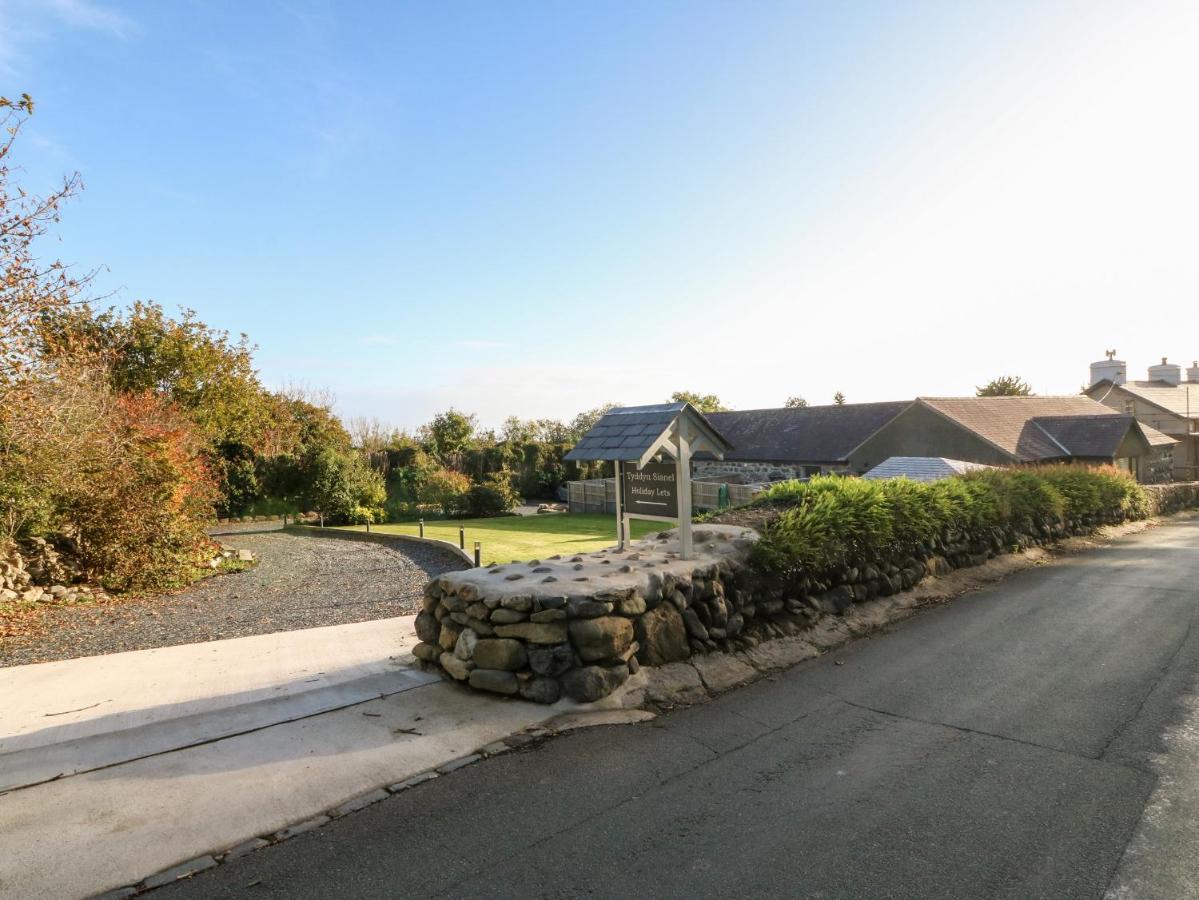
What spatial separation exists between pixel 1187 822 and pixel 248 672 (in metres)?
7.95

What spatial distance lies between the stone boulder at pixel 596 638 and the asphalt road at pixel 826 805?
719mm

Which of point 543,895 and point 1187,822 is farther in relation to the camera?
point 1187,822

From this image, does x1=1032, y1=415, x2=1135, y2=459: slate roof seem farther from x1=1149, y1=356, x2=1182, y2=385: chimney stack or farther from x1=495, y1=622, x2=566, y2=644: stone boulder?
x1=1149, y1=356, x2=1182, y2=385: chimney stack

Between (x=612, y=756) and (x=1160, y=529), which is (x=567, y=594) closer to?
(x=612, y=756)

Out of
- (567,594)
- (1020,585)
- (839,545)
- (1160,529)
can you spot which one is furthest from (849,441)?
(567,594)

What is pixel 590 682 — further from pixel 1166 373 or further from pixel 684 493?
pixel 1166 373

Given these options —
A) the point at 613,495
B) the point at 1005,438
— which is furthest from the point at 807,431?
the point at 613,495

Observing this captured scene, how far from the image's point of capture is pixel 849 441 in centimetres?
3259

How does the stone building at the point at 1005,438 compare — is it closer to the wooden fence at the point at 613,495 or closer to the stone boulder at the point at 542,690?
the wooden fence at the point at 613,495

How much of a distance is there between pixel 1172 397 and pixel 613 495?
4303cm

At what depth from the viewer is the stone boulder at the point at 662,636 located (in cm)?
653

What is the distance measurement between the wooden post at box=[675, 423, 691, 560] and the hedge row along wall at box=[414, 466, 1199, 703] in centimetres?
23

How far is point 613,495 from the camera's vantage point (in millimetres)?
32594

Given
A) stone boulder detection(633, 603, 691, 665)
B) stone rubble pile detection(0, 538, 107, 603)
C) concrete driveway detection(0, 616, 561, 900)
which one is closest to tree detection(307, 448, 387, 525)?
stone rubble pile detection(0, 538, 107, 603)
